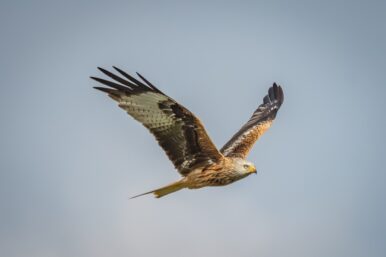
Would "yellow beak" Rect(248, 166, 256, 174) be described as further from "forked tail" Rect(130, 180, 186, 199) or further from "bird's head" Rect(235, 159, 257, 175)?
"forked tail" Rect(130, 180, 186, 199)

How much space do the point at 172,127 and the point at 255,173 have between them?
1.51 m

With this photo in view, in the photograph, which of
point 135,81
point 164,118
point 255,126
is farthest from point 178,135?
point 255,126

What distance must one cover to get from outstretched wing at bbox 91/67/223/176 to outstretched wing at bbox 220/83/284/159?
1603 millimetres

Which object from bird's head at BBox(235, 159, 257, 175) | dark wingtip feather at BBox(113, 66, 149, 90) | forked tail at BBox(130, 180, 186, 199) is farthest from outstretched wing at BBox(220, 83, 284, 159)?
dark wingtip feather at BBox(113, 66, 149, 90)

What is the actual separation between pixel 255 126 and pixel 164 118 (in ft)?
12.2

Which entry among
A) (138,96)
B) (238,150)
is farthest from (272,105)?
(138,96)

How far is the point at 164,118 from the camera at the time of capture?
10.1 metres

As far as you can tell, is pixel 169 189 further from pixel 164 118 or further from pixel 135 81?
pixel 135 81

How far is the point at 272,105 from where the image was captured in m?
14.9

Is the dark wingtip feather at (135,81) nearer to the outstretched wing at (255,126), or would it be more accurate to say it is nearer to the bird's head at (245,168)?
the bird's head at (245,168)

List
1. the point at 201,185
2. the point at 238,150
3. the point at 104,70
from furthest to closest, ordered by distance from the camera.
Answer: the point at 238,150 < the point at 201,185 < the point at 104,70

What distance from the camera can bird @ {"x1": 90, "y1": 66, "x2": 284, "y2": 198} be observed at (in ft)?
32.4

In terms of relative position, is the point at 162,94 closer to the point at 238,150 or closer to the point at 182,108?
the point at 182,108

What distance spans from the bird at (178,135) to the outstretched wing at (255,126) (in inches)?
48.0
